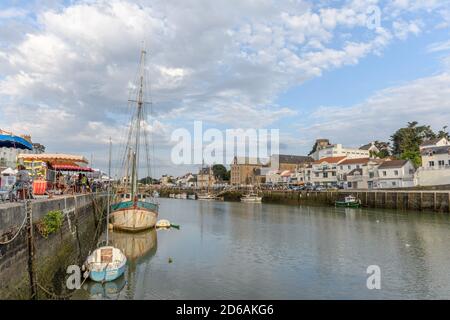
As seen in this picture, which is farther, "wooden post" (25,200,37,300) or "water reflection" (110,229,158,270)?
"water reflection" (110,229,158,270)

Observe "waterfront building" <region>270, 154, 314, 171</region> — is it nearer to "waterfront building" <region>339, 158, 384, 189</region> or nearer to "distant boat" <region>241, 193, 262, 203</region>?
"distant boat" <region>241, 193, 262, 203</region>

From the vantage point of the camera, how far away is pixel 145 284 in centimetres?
1797

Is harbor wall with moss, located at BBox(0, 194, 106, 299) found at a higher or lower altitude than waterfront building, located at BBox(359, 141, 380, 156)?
lower

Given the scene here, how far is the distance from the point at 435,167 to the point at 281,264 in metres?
61.7

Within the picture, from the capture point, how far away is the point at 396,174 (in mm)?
79375

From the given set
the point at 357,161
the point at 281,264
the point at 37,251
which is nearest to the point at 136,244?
the point at 281,264

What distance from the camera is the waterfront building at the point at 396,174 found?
77.2 meters

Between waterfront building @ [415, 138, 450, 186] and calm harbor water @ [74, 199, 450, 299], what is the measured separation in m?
37.6

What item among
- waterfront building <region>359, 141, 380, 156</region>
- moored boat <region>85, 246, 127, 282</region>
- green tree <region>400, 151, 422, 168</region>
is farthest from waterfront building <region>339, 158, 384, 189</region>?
moored boat <region>85, 246, 127, 282</region>

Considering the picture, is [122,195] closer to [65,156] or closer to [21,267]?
[65,156]

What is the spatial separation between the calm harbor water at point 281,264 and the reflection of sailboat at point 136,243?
0.07m

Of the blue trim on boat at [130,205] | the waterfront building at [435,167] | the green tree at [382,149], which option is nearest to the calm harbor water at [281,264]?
the blue trim on boat at [130,205]

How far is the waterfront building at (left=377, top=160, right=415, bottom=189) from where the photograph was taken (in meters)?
77.2

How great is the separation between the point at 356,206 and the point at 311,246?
46.5 meters
